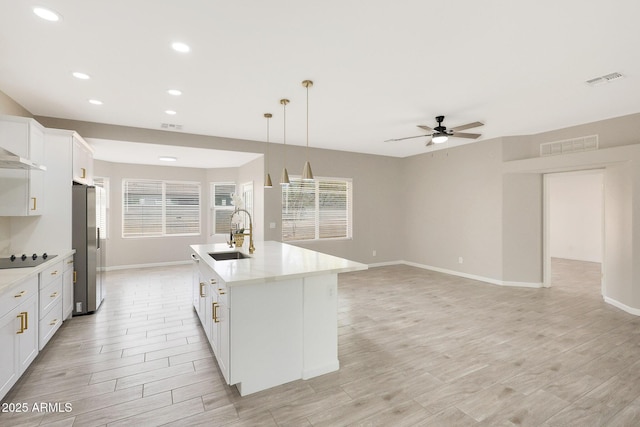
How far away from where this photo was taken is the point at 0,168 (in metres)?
3.07

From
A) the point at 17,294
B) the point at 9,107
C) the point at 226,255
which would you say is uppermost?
the point at 9,107

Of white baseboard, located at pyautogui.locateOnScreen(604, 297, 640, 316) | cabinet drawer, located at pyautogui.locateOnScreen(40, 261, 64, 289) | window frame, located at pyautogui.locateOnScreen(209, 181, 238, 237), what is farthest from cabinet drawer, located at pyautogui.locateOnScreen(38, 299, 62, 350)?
white baseboard, located at pyautogui.locateOnScreen(604, 297, 640, 316)

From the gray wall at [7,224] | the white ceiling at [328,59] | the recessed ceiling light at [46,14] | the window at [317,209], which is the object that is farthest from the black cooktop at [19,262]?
the window at [317,209]

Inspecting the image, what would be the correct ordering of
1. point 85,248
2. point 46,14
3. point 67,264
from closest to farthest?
point 46,14
point 67,264
point 85,248

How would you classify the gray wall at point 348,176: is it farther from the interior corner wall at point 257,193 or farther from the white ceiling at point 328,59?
the white ceiling at point 328,59

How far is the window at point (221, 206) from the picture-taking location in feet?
A: 26.5

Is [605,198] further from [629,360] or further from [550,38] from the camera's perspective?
[550,38]

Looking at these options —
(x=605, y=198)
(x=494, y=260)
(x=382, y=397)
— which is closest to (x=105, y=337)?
(x=382, y=397)

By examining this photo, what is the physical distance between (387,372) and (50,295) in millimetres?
3550

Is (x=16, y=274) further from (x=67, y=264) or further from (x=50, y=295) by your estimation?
(x=67, y=264)

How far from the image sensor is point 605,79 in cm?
314

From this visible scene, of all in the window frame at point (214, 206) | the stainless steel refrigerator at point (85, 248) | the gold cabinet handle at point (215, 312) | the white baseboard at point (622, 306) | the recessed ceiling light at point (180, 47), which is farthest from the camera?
the window frame at point (214, 206)

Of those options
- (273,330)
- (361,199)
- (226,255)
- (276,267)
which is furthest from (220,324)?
(361,199)

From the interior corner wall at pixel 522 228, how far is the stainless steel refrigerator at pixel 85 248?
22.0ft
